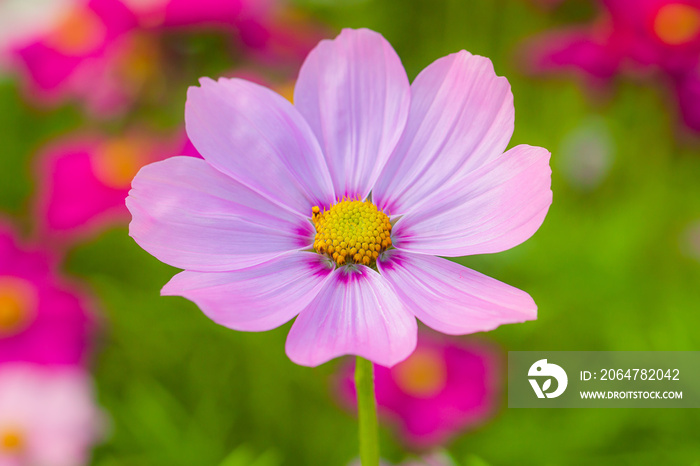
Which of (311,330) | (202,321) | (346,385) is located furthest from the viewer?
(202,321)

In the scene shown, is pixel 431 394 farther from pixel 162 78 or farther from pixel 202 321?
pixel 162 78

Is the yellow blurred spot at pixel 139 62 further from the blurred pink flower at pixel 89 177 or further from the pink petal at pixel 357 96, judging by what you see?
the pink petal at pixel 357 96

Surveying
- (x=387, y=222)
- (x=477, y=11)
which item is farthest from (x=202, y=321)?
(x=477, y=11)

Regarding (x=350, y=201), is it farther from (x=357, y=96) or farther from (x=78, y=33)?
(x=78, y=33)

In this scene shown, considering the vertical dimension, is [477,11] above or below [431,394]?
above

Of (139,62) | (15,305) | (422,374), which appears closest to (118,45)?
(139,62)

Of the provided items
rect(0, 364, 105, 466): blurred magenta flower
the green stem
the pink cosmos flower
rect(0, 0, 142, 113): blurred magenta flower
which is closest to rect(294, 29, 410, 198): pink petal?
the pink cosmos flower
